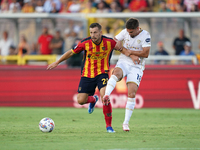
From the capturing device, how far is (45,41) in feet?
50.5

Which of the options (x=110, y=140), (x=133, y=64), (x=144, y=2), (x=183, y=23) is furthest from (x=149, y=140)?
(x=144, y=2)

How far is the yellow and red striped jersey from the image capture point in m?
7.47

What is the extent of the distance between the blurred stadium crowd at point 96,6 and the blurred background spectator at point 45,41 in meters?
1.12

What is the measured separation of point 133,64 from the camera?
762 centimetres

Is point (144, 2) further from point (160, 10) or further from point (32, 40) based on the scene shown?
point (32, 40)

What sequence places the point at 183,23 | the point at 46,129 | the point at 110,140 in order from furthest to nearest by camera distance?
the point at 183,23 → the point at 46,129 → the point at 110,140

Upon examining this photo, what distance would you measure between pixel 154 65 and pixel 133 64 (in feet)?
21.6

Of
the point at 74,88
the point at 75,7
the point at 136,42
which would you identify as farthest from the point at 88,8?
the point at 136,42

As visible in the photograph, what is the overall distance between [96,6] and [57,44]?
2.48 m

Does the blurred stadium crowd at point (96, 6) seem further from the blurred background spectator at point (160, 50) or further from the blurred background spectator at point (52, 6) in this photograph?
the blurred background spectator at point (160, 50)

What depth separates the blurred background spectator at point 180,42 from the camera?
1462 centimetres

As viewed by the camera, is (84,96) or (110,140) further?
(84,96)

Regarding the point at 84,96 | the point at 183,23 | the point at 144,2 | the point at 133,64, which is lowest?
the point at 84,96

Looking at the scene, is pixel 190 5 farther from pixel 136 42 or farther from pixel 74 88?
pixel 136 42
